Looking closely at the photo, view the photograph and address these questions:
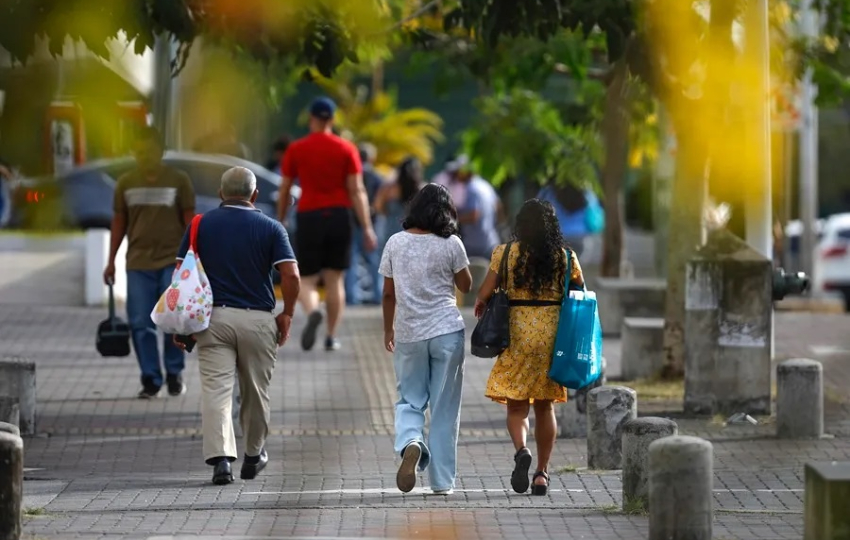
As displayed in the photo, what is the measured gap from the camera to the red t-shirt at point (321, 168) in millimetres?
13031

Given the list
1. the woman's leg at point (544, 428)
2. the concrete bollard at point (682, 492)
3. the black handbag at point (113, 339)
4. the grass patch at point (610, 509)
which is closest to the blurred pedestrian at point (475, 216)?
the black handbag at point (113, 339)

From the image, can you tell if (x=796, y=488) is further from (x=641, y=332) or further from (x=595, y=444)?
(x=641, y=332)

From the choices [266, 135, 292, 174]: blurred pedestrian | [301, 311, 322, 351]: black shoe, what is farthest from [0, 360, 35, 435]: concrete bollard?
[266, 135, 292, 174]: blurred pedestrian

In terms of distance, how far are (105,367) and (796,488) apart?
21.4 ft

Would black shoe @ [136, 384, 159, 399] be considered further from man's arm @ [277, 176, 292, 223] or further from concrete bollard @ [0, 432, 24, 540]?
concrete bollard @ [0, 432, 24, 540]

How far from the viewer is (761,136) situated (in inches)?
440

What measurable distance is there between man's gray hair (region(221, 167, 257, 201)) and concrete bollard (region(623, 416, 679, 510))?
2.31 m

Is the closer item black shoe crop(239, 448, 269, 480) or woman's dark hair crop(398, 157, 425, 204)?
black shoe crop(239, 448, 269, 480)

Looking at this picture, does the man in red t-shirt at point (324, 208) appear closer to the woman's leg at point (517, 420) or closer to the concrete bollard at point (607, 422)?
the concrete bollard at point (607, 422)

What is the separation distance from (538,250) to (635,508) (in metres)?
1.34

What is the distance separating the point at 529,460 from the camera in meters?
7.48

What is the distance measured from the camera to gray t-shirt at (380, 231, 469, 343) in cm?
757

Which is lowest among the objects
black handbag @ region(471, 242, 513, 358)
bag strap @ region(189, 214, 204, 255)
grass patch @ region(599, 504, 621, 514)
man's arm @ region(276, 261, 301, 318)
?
grass patch @ region(599, 504, 621, 514)

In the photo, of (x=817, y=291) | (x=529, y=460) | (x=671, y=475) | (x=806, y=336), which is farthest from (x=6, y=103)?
(x=817, y=291)
